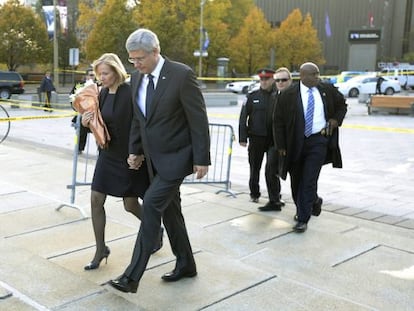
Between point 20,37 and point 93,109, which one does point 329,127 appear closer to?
point 93,109

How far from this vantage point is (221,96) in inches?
1061

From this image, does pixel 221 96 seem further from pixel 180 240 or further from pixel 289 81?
pixel 180 240

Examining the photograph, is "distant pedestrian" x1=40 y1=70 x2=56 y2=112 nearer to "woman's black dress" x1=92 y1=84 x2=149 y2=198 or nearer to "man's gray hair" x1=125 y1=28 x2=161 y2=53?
"woman's black dress" x1=92 y1=84 x2=149 y2=198

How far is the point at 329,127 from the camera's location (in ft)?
17.4

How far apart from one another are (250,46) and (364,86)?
15.4 meters

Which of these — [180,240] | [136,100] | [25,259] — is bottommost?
[25,259]

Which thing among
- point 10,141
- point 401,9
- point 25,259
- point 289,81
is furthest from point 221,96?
point 401,9

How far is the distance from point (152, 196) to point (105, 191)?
27.7 inches

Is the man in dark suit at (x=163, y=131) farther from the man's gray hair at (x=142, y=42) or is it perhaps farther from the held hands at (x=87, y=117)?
the held hands at (x=87, y=117)

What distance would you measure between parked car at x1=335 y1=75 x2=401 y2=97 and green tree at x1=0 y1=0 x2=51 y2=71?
70.1 ft

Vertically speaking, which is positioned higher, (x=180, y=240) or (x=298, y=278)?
(x=180, y=240)

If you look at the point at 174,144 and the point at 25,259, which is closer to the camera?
the point at 174,144

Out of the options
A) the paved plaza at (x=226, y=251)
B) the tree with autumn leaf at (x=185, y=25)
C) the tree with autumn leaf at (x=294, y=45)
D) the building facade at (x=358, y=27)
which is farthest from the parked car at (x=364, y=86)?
the paved plaza at (x=226, y=251)

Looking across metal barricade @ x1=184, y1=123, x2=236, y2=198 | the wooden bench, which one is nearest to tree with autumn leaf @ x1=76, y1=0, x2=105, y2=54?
the wooden bench
